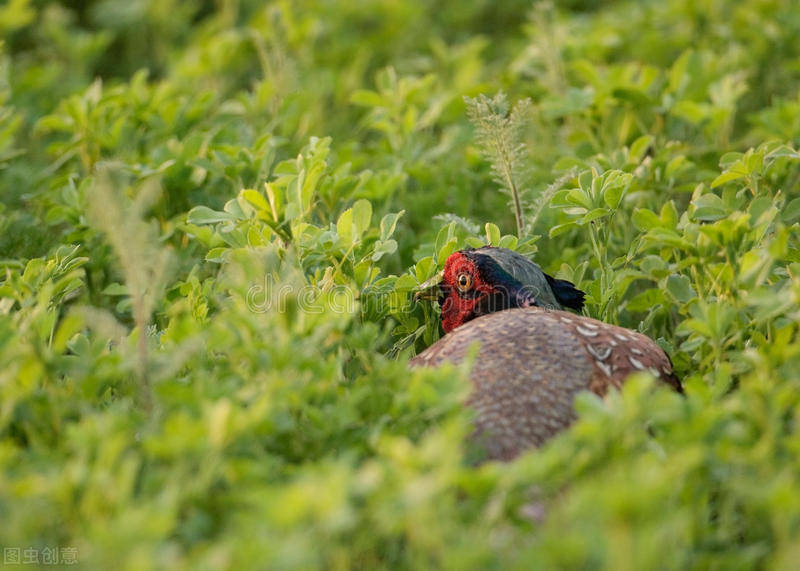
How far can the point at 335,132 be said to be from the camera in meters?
5.58

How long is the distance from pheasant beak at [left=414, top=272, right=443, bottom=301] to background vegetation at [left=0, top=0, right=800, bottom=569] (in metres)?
0.06

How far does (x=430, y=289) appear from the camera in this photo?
3.28 m

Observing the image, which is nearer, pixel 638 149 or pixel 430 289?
pixel 430 289

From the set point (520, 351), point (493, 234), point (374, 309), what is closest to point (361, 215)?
point (374, 309)

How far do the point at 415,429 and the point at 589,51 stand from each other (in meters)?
3.82

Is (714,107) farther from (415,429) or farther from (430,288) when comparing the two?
(415,429)

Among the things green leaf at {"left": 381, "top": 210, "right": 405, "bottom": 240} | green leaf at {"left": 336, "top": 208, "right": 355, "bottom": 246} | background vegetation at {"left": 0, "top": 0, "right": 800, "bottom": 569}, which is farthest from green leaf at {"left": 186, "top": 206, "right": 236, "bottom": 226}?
green leaf at {"left": 381, "top": 210, "right": 405, "bottom": 240}

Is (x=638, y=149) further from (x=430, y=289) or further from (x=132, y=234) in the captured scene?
(x=132, y=234)

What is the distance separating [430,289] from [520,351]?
1.96 feet

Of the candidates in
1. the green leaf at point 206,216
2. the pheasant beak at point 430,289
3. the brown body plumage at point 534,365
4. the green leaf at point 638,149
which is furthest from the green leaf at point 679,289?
the green leaf at point 206,216

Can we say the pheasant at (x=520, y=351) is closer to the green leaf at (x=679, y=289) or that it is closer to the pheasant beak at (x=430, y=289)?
the pheasant beak at (x=430, y=289)

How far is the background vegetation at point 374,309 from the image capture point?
1.95 meters

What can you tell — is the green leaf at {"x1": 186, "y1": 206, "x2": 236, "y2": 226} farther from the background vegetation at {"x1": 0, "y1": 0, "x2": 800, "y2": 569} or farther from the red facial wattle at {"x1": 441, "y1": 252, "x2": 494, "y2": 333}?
the red facial wattle at {"x1": 441, "y1": 252, "x2": 494, "y2": 333}

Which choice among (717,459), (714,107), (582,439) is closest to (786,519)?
(717,459)
